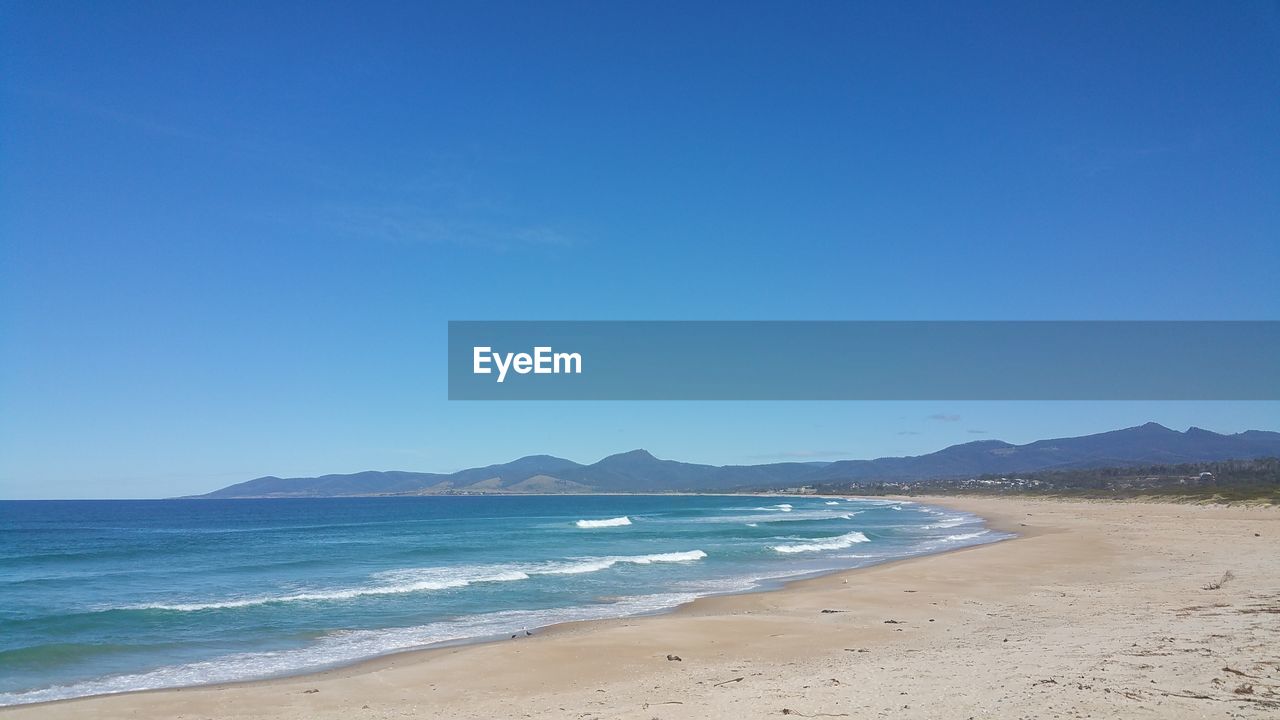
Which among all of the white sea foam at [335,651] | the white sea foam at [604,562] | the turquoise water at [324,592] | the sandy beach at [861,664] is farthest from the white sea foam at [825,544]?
the white sea foam at [335,651]

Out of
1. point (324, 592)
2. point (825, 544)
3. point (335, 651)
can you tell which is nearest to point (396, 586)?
point (324, 592)

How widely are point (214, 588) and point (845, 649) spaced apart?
2003 cm

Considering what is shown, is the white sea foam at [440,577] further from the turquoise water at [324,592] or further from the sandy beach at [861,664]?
the sandy beach at [861,664]

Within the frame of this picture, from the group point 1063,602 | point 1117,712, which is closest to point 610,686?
point 1117,712

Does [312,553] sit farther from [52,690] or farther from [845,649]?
[845,649]

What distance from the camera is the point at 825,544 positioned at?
121ft

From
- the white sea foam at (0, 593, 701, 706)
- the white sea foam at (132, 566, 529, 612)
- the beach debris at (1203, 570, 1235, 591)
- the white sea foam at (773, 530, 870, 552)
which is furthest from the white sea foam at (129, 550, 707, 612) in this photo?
the beach debris at (1203, 570, 1235, 591)

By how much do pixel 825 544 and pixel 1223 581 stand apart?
21318 millimetres

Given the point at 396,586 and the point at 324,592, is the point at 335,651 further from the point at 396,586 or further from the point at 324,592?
the point at 396,586

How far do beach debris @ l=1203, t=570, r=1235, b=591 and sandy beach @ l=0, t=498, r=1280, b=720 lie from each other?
0.15 meters

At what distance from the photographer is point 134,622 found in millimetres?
17406

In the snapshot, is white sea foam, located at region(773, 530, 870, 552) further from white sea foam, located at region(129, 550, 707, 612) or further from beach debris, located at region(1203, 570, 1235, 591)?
beach debris, located at region(1203, 570, 1235, 591)

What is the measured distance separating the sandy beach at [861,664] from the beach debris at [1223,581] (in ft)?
0.48

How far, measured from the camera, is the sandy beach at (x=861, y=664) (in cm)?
770
